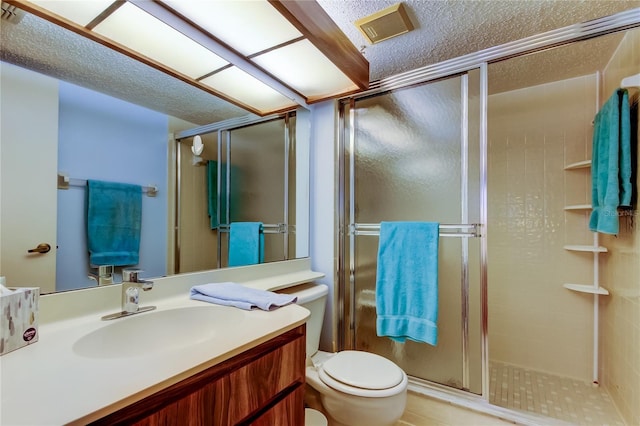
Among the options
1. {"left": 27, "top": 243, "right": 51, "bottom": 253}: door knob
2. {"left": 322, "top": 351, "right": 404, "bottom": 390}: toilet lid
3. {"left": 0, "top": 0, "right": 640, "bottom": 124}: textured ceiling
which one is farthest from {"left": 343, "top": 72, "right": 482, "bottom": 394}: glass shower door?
{"left": 27, "top": 243, "right": 51, "bottom": 253}: door knob

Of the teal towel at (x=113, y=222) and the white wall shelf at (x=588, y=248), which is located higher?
the teal towel at (x=113, y=222)

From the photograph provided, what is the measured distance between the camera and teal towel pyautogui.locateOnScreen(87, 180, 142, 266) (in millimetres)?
995

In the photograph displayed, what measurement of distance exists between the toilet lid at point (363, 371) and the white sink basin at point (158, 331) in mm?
594

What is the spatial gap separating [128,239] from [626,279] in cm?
241

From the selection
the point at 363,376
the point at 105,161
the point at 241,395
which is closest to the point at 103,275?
the point at 105,161

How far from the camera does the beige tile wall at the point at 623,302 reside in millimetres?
1420

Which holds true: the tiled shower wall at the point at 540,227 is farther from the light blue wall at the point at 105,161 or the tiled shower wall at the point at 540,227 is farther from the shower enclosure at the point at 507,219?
the light blue wall at the point at 105,161

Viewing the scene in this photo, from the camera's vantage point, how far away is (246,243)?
1.54 meters

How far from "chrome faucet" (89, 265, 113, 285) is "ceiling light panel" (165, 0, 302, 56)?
983mm

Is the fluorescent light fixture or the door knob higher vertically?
the fluorescent light fixture

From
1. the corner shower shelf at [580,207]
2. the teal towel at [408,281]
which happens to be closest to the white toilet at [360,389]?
the teal towel at [408,281]

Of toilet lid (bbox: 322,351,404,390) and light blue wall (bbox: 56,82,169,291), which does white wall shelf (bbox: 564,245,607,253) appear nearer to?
toilet lid (bbox: 322,351,404,390)

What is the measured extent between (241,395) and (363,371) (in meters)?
0.76

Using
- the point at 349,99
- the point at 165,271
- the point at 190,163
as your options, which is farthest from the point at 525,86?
the point at 165,271
